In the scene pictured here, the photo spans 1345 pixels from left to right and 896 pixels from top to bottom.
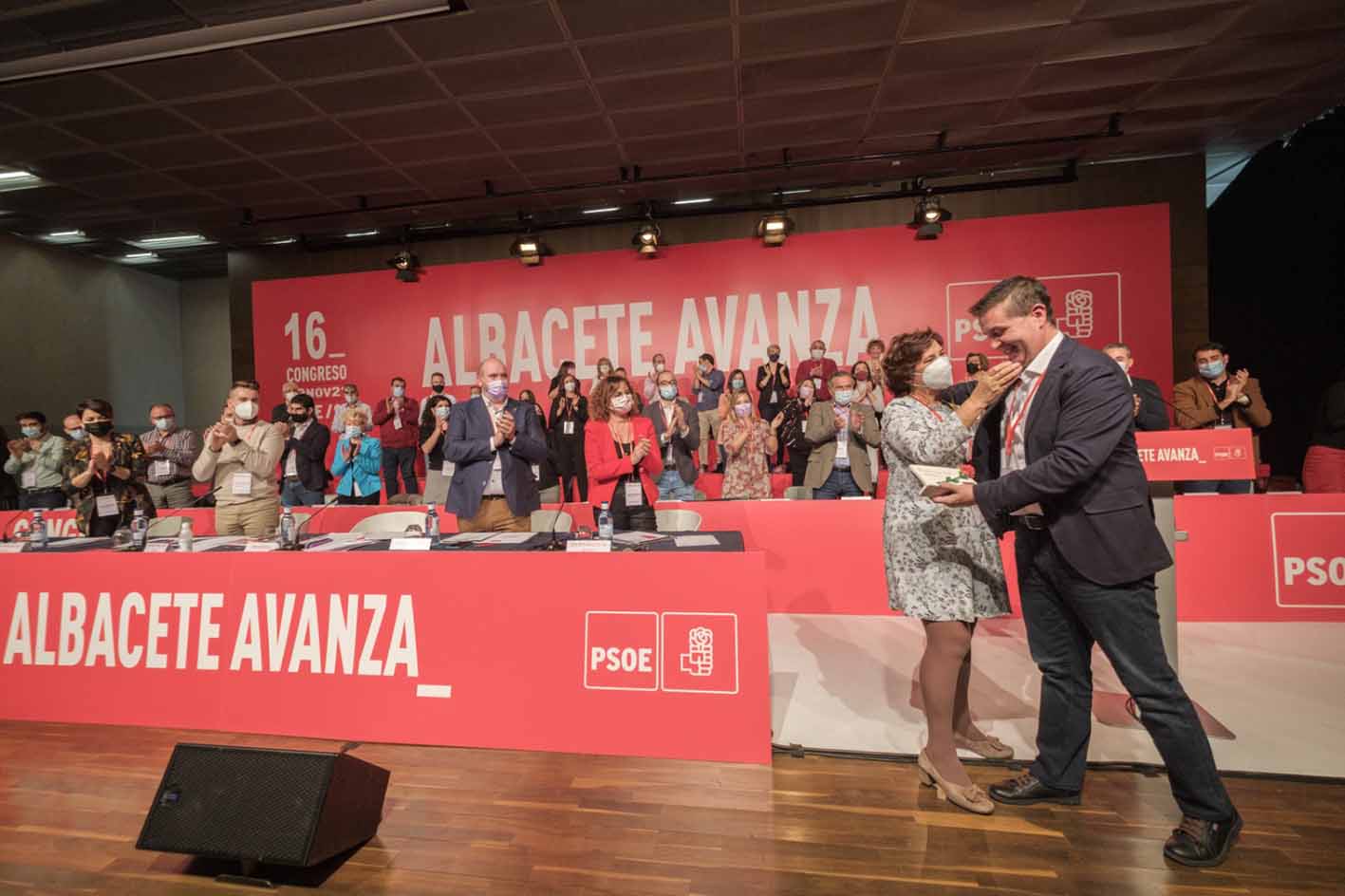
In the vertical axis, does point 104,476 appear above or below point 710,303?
below

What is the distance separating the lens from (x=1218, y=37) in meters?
4.88

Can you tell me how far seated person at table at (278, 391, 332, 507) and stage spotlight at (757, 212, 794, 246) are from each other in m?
5.19

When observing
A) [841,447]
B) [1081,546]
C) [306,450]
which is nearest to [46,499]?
[306,450]

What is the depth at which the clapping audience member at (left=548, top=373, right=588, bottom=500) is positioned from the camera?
6.53 meters

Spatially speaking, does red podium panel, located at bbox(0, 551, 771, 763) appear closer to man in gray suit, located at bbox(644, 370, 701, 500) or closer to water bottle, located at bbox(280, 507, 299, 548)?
water bottle, located at bbox(280, 507, 299, 548)

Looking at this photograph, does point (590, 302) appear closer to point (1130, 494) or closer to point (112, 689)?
point (112, 689)

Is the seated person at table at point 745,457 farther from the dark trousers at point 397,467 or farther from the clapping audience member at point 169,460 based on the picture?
the clapping audience member at point 169,460

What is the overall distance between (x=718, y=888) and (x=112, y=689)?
2.82 meters

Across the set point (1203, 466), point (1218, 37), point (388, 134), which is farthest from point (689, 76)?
Answer: point (1203, 466)

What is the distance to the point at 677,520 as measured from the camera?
3.66 m

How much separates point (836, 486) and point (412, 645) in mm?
3661

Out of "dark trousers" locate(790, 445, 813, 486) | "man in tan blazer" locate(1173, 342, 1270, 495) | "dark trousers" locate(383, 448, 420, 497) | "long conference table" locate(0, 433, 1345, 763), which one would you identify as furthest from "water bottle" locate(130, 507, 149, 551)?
"man in tan blazer" locate(1173, 342, 1270, 495)

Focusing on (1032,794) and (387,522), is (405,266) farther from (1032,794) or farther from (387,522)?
(1032,794)

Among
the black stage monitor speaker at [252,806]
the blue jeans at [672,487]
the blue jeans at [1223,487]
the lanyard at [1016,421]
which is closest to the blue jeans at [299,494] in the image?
the blue jeans at [672,487]
